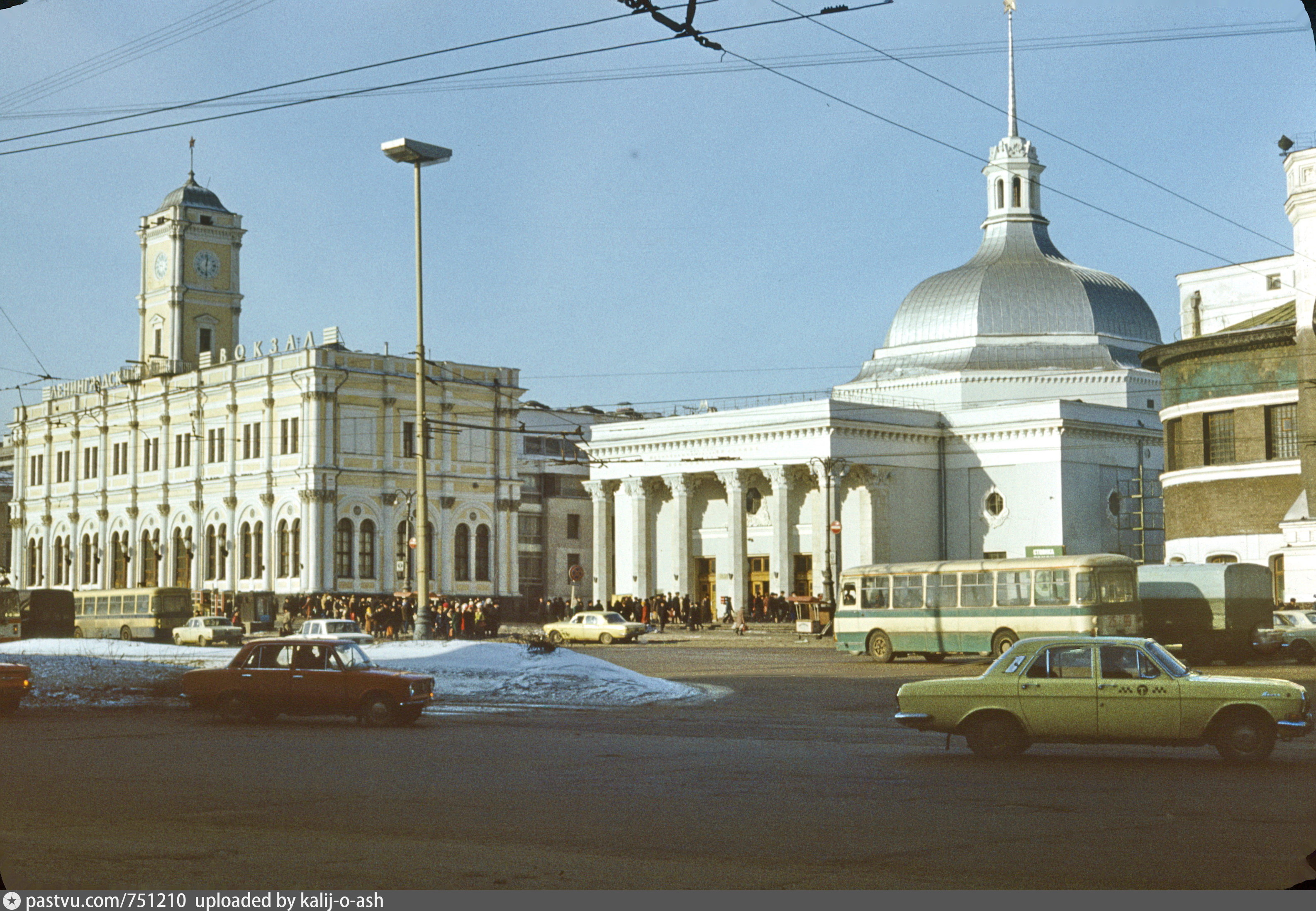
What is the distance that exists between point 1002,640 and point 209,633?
1098 inches

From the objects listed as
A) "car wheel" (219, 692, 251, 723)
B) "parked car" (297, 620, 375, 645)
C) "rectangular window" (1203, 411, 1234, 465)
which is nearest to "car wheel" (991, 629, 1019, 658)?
"parked car" (297, 620, 375, 645)

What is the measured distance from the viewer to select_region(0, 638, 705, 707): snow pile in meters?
28.2

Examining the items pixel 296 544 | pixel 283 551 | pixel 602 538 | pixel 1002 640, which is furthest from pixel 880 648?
pixel 283 551

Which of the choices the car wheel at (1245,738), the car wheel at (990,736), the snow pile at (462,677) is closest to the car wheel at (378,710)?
the snow pile at (462,677)

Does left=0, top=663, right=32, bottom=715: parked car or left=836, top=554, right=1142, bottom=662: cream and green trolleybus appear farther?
left=836, top=554, right=1142, bottom=662: cream and green trolleybus

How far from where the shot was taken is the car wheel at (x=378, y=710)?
2214 centimetres

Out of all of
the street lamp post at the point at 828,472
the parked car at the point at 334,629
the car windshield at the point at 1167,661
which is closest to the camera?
the car windshield at the point at 1167,661

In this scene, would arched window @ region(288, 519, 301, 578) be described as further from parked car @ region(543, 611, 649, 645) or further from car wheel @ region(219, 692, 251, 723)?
car wheel @ region(219, 692, 251, 723)

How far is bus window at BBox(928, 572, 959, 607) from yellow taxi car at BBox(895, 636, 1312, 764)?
23.3 metres

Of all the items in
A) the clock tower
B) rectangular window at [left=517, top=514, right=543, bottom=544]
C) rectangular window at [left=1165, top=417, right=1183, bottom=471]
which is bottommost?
rectangular window at [left=517, top=514, right=543, bottom=544]

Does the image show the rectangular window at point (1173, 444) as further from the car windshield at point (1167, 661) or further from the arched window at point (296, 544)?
the car windshield at point (1167, 661)

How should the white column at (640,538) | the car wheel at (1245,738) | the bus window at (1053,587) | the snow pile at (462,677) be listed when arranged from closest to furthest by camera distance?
the car wheel at (1245,738), the snow pile at (462,677), the bus window at (1053,587), the white column at (640,538)

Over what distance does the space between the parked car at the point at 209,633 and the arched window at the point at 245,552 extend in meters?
26.4

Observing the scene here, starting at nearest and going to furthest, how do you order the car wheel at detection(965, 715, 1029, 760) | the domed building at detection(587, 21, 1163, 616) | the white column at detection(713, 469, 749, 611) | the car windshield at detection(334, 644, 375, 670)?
the car wheel at detection(965, 715, 1029, 760)
the car windshield at detection(334, 644, 375, 670)
the domed building at detection(587, 21, 1163, 616)
the white column at detection(713, 469, 749, 611)
